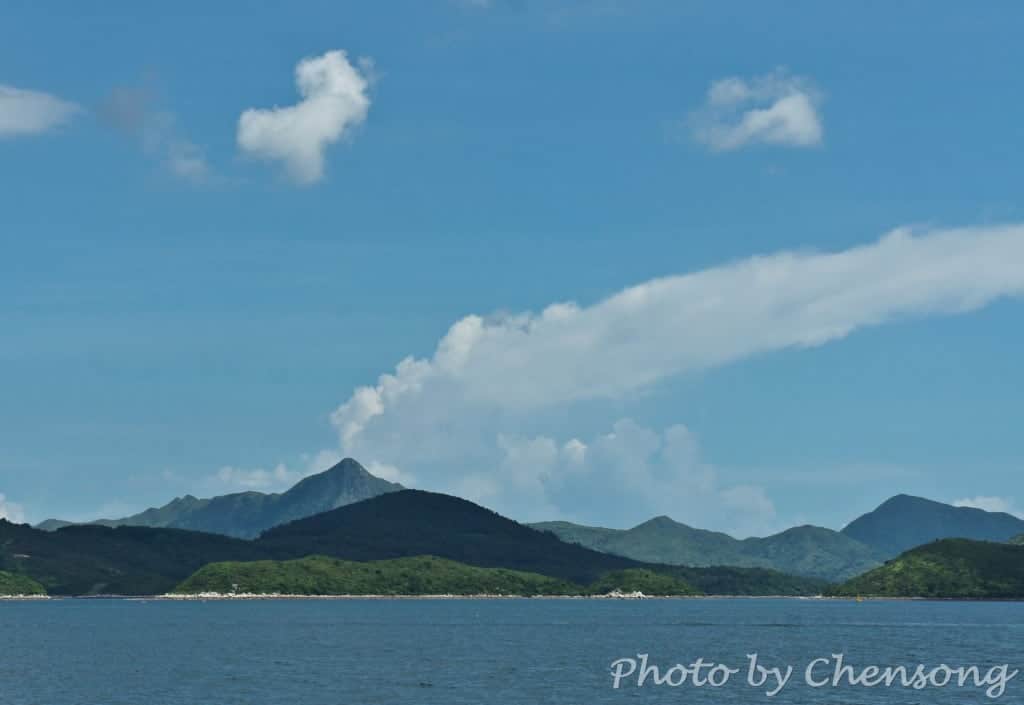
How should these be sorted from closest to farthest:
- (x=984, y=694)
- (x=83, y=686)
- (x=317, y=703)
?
1. (x=317, y=703)
2. (x=984, y=694)
3. (x=83, y=686)

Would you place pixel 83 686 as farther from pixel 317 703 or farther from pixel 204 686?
pixel 317 703

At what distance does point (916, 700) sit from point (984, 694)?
46.9 ft

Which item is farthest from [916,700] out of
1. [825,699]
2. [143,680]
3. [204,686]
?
[143,680]

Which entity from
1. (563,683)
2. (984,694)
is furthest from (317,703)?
(984,694)

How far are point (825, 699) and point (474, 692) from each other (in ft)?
154

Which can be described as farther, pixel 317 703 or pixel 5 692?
pixel 5 692

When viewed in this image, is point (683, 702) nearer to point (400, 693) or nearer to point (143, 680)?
point (400, 693)

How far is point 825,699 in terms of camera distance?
16462 cm

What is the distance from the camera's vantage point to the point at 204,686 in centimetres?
18450

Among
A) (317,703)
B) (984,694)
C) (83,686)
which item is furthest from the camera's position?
(83,686)

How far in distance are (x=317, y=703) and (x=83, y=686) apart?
46716mm

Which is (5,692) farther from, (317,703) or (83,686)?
(317,703)

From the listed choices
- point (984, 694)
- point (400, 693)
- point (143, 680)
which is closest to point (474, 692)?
point (400, 693)

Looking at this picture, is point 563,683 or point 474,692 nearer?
point 474,692
